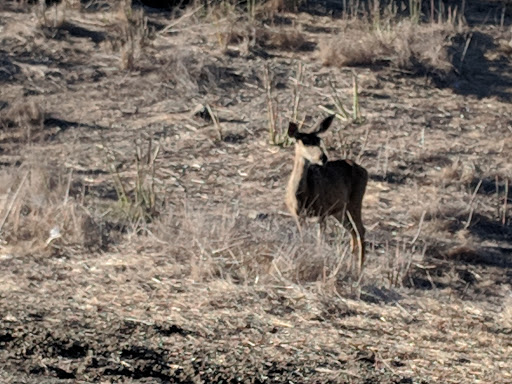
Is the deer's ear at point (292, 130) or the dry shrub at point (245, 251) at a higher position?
the deer's ear at point (292, 130)

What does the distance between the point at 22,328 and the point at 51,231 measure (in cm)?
179

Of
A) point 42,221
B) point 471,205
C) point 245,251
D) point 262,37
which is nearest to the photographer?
point 245,251

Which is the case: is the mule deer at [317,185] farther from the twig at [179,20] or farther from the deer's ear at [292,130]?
the twig at [179,20]

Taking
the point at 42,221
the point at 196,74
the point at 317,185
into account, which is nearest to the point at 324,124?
the point at 317,185

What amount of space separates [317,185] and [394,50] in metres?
5.21

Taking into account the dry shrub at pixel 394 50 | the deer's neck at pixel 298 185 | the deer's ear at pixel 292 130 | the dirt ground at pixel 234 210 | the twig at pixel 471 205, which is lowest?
the twig at pixel 471 205

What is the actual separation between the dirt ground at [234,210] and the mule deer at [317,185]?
0.20 metres

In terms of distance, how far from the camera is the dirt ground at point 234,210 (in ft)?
23.9

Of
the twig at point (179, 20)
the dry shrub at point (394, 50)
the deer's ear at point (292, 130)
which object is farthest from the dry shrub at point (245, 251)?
the twig at point (179, 20)

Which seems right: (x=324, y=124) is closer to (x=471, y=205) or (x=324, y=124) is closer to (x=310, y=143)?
(x=310, y=143)

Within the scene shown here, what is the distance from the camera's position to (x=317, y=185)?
9.84 m

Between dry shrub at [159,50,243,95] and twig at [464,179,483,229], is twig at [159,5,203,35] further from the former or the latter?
twig at [464,179,483,229]

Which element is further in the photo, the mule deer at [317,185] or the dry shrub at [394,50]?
the dry shrub at [394,50]

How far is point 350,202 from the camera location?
Answer: 10148 millimetres
